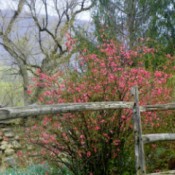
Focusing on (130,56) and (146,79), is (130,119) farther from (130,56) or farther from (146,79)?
(130,56)

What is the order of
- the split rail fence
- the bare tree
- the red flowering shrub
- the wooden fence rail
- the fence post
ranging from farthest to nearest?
the bare tree < the red flowering shrub < the fence post < the split rail fence < the wooden fence rail

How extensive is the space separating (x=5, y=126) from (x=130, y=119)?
5048 millimetres

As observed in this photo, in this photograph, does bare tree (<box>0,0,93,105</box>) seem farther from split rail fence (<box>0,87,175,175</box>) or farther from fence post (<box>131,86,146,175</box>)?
fence post (<box>131,86,146,175</box>)

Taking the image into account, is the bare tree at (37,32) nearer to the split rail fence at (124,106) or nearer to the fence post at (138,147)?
the split rail fence at (124,106)

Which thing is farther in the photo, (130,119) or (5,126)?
(5,126)

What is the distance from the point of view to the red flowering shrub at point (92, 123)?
454cm

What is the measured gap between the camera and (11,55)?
14.8 metres

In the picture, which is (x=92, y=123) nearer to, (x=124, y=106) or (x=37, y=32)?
(x=124, y=106)

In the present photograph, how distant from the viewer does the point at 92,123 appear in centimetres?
451

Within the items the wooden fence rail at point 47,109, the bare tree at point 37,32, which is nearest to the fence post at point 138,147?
the wooden fence rail at point 47,109

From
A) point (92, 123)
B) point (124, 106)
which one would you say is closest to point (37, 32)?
point (92, 123)

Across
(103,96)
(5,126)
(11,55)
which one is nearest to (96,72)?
(103,96)

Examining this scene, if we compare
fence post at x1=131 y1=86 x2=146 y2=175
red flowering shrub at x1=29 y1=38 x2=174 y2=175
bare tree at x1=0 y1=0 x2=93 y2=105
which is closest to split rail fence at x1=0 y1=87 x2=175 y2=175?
fence post at x1=131 y1=86 x2=146 y2=175

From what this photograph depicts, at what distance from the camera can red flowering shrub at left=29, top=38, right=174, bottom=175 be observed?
4539 mm
